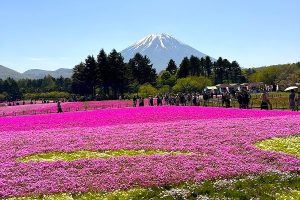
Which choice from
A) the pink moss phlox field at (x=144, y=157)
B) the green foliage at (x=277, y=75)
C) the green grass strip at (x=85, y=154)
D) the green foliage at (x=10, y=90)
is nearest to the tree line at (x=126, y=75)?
the green foliage at (x=277, y=75)

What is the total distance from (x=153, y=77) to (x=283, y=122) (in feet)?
397

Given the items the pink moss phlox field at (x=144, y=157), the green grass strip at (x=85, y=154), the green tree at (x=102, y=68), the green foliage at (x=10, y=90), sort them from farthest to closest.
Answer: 1. the green foliage at (x=10, y=90)
2. the green tree at (x=102, y=68)
3. the green grass strip at (x=85, y=154)
4. the pink moss phlox field at (x=144, y=157)

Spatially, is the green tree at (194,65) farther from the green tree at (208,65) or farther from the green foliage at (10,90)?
the green foliage at (10,90)

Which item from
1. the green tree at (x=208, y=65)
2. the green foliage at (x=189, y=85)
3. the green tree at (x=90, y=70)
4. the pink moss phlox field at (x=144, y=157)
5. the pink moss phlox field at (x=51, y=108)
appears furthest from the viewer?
the green tree at (x=208, y=65)

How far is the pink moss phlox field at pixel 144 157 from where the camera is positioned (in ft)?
47.0

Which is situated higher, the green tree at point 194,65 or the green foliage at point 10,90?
the green tree at point 194,65

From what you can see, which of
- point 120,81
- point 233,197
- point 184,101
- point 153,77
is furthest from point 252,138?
point 153,77

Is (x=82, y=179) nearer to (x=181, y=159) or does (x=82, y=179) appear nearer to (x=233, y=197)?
(x=181, y=159)

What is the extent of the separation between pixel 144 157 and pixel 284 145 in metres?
7.15

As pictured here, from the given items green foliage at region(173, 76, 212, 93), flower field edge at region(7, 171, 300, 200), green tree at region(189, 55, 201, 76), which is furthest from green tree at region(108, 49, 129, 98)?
flower field edge at region(7, 171, 300, 200)

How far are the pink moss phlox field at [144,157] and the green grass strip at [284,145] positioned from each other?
61 cm

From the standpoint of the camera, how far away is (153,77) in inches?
5763

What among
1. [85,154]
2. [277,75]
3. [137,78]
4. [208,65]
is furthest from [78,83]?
[85,154]

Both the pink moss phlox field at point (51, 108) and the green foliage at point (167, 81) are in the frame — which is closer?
the pink moss phlox field at point (51, 108)
